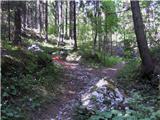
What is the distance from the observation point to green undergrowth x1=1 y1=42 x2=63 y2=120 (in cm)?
845

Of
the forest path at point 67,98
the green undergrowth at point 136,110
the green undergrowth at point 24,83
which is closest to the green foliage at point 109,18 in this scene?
the forest path at point 67,98

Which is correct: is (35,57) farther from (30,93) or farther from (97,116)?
(97,116)

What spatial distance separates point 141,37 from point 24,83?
5.50m

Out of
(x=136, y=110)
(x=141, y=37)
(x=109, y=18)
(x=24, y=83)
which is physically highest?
(x=109, y=18)

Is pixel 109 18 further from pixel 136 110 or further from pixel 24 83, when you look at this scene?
pixel 136 110

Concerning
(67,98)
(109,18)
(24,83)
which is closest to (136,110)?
(67,98)

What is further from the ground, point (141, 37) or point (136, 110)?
point (141, 37)

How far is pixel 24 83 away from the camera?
33.5 feet

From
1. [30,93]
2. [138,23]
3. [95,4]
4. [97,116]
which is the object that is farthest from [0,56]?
[95,4]

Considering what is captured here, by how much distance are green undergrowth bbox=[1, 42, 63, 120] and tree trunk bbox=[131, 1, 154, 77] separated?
3963 mm

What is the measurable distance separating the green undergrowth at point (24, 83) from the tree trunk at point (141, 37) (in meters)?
3.96

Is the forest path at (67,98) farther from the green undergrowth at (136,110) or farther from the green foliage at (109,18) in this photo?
the green foliage at (109,18)

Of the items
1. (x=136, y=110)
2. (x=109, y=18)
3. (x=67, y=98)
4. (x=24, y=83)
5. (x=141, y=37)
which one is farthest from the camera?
(x=109, y=18)

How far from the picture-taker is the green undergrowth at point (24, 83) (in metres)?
8.45
